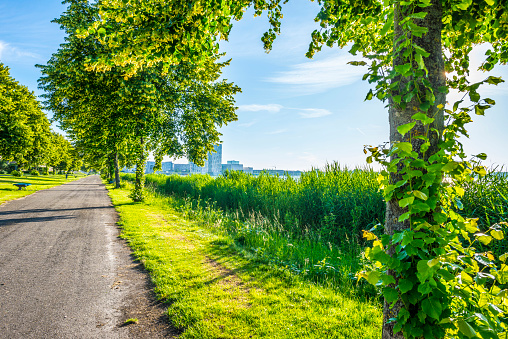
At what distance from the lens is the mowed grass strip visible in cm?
363

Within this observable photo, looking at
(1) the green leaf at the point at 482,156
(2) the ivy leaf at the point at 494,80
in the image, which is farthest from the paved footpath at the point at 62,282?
(2) the ivy leaf at the point at 494,80

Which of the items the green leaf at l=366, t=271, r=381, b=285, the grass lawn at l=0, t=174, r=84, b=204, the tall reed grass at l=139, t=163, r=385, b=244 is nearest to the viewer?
the green leaf at l=366, t=271, r=381, b=285

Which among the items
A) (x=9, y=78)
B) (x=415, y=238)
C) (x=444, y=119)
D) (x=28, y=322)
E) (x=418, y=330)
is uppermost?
(x=9, y=78)

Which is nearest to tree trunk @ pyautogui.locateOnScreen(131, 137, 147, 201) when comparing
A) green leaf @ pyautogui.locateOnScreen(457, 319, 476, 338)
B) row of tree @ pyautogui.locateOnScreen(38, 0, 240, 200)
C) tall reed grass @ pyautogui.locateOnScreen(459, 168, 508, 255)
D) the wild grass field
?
row of tree @ pyautogui.locateOnScreen(38, 0, 240, 200)

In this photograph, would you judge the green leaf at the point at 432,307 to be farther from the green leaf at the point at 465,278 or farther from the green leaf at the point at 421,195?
the green leaf at the point at 421,195

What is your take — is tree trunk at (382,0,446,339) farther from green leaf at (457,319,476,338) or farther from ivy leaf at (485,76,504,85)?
green leaf at (457,319,476,338)

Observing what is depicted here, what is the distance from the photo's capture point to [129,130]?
1574cm

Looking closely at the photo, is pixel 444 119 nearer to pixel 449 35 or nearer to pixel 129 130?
pixel 449 35

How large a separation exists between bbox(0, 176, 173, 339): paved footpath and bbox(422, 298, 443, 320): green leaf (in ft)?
11.4

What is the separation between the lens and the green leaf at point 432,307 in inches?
66.3

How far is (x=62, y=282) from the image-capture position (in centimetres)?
526

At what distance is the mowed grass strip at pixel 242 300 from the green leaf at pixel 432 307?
211 centimetres

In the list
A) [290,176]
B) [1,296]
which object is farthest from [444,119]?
[290,176]

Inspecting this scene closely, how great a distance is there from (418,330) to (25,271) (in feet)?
24.1
